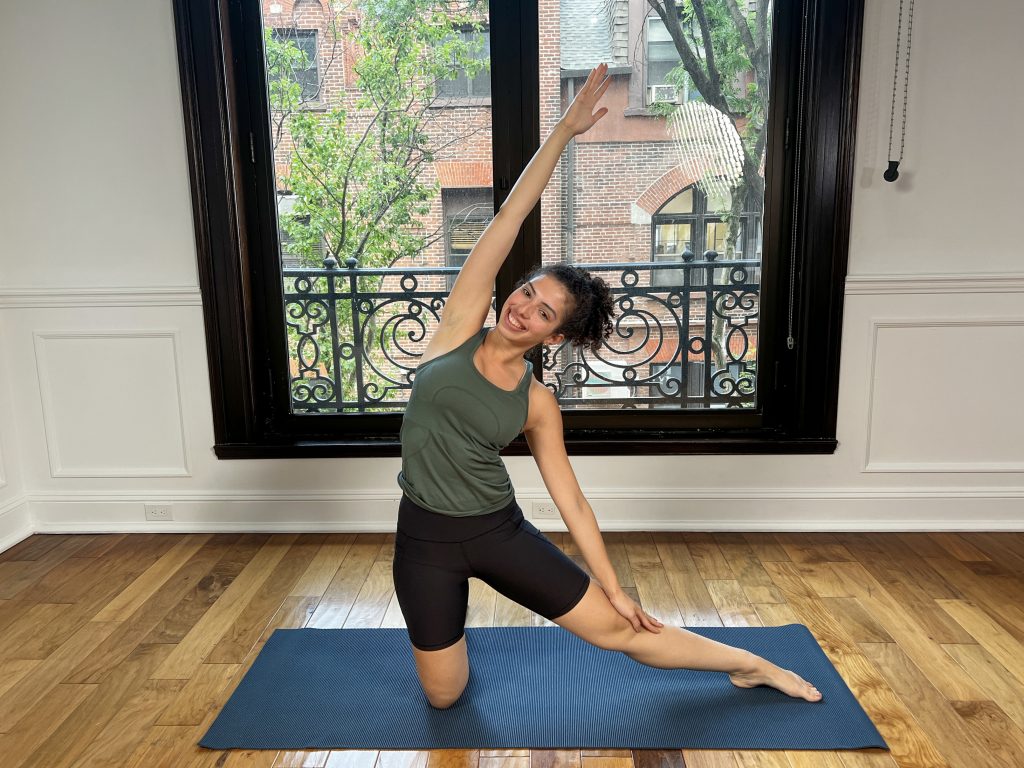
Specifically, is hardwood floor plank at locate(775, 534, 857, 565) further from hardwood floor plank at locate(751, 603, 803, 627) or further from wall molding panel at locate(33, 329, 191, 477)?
wall molding panel at locate(33, 329, 191, 477)

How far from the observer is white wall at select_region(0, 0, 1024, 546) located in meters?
2.75

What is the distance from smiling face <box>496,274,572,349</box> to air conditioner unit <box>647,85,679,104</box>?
61.6 inches

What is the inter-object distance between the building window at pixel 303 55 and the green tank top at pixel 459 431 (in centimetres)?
172

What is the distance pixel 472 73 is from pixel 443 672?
7.17 ft

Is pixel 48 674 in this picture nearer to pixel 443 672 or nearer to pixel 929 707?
pixel 443 672

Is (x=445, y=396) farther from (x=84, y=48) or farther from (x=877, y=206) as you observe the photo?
(x=84, y=48)

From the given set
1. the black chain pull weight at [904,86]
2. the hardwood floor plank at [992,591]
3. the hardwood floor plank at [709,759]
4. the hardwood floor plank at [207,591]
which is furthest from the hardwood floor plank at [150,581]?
the black chain pull weight at [904,86]

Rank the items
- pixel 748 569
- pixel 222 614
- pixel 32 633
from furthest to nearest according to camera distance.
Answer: pixel 748 569
pixel 222 614
pixel 32 633

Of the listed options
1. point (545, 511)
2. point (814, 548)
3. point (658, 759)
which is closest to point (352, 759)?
point (658, 759)

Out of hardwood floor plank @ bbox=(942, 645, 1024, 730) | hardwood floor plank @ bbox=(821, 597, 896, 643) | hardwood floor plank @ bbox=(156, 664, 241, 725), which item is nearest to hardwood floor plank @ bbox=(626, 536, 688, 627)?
hardwood floor plank @ bbox=(821, 597, 896, 643)

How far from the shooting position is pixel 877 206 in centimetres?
279

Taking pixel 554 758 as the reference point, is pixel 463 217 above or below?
above

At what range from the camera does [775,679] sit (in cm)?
187

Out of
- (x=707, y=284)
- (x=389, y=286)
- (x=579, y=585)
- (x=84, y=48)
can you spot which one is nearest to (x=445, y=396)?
(x=579, y=585)
